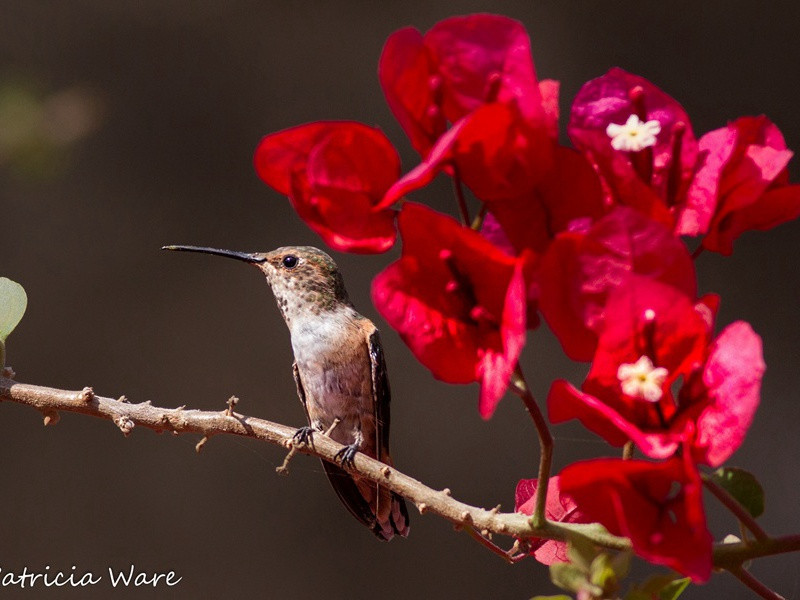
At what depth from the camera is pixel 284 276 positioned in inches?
47.2

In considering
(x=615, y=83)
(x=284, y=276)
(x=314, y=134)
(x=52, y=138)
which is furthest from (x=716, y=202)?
(x=52, y=138)

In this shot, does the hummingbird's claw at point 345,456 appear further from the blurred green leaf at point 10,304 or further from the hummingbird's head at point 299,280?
the hummingbird's head at point 299,280

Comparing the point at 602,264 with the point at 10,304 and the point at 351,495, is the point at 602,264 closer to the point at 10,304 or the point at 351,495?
the point at 10,304

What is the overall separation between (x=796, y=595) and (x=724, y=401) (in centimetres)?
187

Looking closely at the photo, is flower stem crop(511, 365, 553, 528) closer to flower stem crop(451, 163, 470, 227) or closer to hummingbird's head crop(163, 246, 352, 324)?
flower stem crop(451, 163, 470, 227)

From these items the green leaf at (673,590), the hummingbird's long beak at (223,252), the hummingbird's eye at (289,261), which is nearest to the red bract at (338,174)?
the green leaf at (673,590)

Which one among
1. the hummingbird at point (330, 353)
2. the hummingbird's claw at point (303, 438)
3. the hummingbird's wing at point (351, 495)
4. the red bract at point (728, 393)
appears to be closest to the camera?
the red bract at point (728, 393)

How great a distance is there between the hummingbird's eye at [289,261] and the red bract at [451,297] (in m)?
0.80

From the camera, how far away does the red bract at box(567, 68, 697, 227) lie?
43 cm

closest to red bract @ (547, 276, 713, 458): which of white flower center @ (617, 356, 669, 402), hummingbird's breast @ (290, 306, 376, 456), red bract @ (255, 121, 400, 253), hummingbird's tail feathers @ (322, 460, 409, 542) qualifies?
white flower center @ (617, 356, 669, 402)

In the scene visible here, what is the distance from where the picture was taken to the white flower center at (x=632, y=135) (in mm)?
430

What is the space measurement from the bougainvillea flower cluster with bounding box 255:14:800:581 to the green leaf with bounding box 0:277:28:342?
10.1 inches

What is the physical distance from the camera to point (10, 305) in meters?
0.61

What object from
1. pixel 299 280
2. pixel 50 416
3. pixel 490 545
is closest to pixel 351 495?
pixel 299 280
